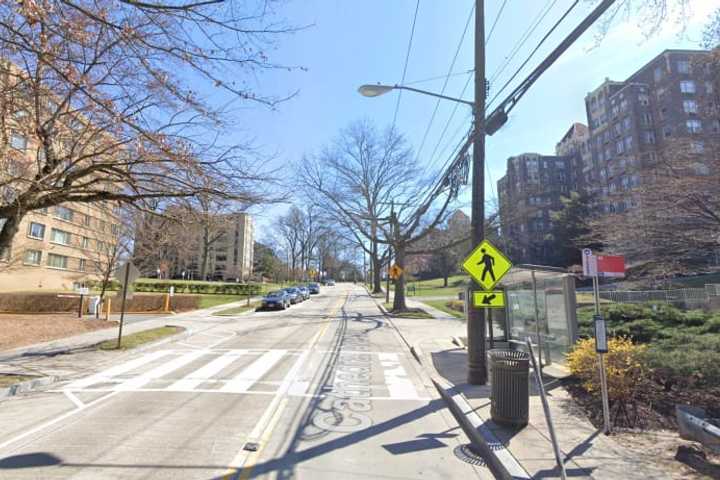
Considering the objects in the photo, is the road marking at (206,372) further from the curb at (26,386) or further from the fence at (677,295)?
the fence at (677,295)

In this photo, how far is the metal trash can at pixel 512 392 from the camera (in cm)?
591

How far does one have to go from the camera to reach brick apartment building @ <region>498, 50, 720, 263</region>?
810 inches

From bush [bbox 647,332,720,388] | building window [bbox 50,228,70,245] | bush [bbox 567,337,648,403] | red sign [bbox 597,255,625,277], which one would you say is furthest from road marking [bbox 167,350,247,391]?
building window [bbox 50,228,70,245]

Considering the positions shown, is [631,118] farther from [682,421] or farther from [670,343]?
[682,421]

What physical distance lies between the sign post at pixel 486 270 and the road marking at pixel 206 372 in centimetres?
591

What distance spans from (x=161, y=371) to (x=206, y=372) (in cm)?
111

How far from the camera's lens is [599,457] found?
4855 millimetres

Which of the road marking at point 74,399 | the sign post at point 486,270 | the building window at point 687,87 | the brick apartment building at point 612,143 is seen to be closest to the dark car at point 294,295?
the brick apartment building at point 612,143

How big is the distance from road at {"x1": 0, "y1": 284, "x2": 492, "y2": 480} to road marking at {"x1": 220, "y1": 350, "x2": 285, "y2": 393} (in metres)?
0.04

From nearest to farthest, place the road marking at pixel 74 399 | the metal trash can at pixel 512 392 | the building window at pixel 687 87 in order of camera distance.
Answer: the metal trash can at pixel 512 392 → the road marking at pixel 74 399 → the building window at pixel 687 87

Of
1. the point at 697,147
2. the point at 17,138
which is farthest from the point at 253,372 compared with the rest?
the point at 697,147

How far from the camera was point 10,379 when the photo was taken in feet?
27.7

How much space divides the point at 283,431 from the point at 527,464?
309 cm

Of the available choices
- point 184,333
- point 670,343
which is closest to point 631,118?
point 670,343
